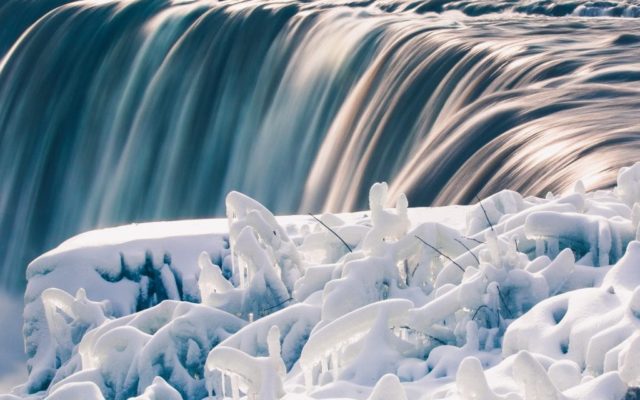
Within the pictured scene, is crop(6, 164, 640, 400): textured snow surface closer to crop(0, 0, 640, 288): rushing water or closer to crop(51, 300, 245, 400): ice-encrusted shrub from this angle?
crop(51, 300, 245, 400): ice-encrusted shrub

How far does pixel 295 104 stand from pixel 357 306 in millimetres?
13185

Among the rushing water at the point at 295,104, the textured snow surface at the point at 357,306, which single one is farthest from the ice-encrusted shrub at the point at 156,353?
the rushing water at the point at 295,104

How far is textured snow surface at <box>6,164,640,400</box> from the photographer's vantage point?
15.7ft

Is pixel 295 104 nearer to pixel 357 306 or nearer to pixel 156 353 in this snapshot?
pixel 156 353

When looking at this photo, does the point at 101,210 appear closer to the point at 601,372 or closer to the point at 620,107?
the point at 620,107

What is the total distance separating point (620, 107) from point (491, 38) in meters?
4.88

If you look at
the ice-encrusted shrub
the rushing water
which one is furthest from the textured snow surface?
the rushing water

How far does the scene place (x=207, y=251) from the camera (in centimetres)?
734

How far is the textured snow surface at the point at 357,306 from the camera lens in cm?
478

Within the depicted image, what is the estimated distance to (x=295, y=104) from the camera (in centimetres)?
1881

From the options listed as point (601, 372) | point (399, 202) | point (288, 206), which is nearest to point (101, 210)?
point (288, 206)

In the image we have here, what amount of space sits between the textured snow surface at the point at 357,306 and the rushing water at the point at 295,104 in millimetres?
3917

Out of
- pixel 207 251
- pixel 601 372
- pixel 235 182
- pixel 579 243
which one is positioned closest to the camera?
pixel 601 372

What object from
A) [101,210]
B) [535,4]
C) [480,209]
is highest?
[480,209]
